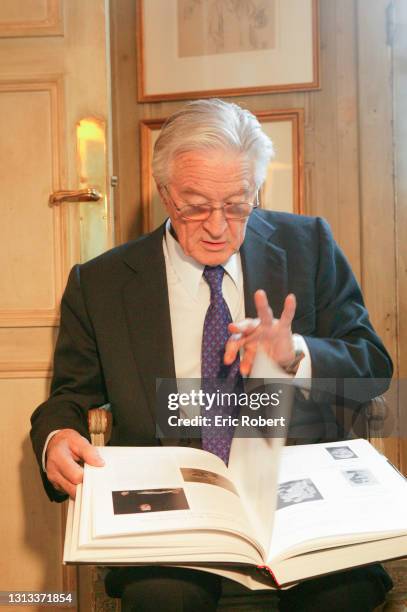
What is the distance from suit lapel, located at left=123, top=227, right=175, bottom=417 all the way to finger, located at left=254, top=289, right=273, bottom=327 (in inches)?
13.2

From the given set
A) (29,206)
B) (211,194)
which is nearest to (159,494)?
(211,194)

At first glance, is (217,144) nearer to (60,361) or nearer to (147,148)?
(60,361)

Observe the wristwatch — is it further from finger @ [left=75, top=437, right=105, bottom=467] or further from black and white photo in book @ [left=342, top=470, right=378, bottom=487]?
finger @ [left=75, top=437, right=105, bottom=467]

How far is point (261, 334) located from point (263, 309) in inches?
2.0

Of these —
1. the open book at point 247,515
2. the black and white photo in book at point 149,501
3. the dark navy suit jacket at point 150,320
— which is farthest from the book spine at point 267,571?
the dark navy suit jacket at point 150,320

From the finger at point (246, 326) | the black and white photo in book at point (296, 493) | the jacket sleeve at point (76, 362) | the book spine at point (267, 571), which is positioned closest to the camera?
the book spine at point (267, 571)

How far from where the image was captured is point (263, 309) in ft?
3.57

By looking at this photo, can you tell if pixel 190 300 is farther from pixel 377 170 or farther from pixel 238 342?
pixel 377 170

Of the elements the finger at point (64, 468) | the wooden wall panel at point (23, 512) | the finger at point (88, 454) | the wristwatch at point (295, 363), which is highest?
the wristwatch at point (295, 363)

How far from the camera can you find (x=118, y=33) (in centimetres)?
222

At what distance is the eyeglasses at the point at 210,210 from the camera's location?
1.37 meters

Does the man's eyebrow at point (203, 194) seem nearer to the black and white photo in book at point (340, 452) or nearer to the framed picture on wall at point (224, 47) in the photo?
the black and white photo in book at point (340, 452)

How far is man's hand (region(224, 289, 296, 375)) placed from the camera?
1072 mm

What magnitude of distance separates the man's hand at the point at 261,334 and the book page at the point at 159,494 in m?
0.17
